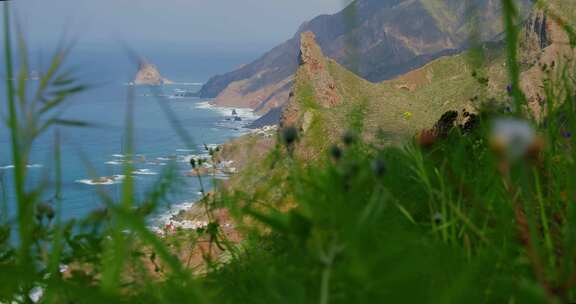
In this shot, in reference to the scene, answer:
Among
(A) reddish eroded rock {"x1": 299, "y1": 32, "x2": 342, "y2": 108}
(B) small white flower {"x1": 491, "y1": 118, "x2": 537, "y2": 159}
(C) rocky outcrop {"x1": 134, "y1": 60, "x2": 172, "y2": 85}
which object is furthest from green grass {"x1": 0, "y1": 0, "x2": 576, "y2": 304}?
(A) reddish eroded rock {"x1": 299, "y1": 32, "x2": 342, "y2": 108}

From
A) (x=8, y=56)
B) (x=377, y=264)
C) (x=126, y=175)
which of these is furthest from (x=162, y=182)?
(x=377, y=264)

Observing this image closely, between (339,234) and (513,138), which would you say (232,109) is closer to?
(339,234)

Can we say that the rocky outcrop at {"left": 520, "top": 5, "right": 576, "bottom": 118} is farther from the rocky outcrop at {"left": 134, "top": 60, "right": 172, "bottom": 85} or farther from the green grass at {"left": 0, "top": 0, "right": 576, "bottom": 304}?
the rocky outcrop at {"left": 134, "top": 60, "right": 172, "bottom": 85}

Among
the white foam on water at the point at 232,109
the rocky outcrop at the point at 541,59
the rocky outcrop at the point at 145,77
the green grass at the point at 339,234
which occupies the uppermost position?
the rocky outcrop at the point at 541,59

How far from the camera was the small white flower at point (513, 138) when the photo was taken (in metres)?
0.51

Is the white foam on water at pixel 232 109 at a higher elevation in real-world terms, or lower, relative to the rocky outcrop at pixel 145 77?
lower

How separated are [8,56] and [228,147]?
4.12 feet

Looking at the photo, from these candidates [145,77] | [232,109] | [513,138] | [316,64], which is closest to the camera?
[513,138]

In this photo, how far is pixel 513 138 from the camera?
519 millimetres

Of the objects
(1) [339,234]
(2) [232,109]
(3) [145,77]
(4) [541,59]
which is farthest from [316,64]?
(2) [232,109]

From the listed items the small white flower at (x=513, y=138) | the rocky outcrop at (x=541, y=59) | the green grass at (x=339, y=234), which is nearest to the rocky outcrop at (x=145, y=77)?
the green grass at (x=339, y=234)

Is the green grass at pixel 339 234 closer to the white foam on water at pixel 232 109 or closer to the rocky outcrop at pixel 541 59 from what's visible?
the rocky outcrop at pixel 541 59

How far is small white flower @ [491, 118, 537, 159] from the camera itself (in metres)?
0.51

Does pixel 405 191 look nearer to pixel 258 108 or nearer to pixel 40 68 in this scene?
pixel 40 68
